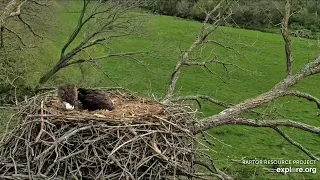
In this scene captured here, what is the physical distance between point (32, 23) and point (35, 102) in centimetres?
1151

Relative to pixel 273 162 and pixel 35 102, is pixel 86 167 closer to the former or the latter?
pixel 35 102

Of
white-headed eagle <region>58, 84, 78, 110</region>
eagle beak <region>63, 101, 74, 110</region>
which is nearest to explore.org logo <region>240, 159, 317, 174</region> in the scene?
white-headed eagle <region>58, 84, 78, 110</region>

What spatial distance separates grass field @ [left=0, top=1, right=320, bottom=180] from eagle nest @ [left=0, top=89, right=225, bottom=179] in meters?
5.34

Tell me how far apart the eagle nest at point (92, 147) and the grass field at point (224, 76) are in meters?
5.34

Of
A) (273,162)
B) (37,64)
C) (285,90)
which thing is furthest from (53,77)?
(285,90)

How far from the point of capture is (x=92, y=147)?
14.5ft

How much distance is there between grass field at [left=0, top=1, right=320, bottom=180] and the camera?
52.6 ft

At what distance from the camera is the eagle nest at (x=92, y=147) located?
4383mm

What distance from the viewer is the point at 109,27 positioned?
15227mm

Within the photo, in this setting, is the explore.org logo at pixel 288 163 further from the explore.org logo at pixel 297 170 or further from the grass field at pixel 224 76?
the grass field at pixel 224 76

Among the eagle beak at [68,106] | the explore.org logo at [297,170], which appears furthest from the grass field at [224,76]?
the eagle beak at [68,106]

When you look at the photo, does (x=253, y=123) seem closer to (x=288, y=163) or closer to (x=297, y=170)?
(x=297, y=170)

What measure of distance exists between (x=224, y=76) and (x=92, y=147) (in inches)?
952

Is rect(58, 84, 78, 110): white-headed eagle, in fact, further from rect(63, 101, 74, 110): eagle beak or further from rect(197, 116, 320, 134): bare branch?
rect(197, 116, 320, 134): bare branch
